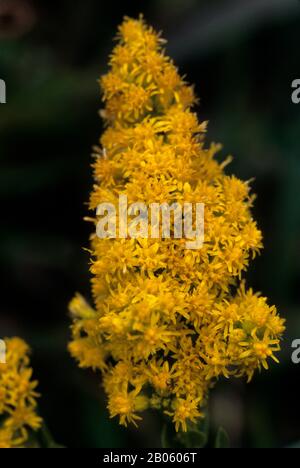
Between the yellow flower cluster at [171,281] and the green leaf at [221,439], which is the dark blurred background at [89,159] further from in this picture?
the yellow flower cluster at [171,281]

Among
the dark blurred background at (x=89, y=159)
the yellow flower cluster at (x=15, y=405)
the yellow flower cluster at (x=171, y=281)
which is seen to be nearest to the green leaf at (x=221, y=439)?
the yellow flower cluster at (x=171, y=281)

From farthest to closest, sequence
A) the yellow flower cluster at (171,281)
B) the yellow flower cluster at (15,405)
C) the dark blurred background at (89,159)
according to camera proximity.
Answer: the dark blurred background at (89,159), the yellow flower cluster at (15,405), the yellow flower cluster at (171,281)

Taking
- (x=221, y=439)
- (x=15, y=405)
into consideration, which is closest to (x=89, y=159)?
(x=15, y=405)

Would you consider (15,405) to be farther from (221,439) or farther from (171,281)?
(171,281)

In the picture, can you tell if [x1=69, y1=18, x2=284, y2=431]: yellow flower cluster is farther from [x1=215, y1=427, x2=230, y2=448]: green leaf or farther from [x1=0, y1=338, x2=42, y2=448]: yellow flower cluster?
[x1=0, y1=338, x2=42, y2=448]: yellow flower cluster

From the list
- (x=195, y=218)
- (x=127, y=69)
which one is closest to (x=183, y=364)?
(x=195, y=218)

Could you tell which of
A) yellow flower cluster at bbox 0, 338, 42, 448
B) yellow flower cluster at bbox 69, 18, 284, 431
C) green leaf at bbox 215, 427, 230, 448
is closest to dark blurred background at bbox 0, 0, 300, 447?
yellow flower cluster at bbox 0, 338, 42, 448
